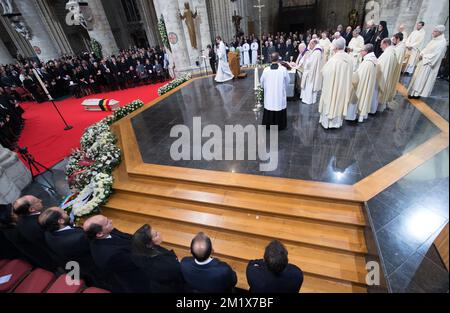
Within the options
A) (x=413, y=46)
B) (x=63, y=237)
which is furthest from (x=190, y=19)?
(x=63, y=237)

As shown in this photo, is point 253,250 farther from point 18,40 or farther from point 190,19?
point 18,40

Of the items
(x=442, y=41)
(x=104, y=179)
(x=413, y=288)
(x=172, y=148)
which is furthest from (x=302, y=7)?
(x=413, y=288)

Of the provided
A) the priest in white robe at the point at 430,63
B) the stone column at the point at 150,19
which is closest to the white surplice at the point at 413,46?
the priest in white robe at the point at 430,63

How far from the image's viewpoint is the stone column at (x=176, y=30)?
1058 cm

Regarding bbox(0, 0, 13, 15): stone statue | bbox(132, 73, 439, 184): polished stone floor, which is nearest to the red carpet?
bbox(132, 73, 439, 184): polished stone floor

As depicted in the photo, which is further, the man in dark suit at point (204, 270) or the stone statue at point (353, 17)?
the stone statue at point (353, 17)

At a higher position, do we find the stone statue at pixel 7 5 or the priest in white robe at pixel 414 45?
the stone statue at pixel 7 5

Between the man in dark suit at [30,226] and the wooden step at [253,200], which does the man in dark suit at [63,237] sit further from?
the wooden step at [253,200]

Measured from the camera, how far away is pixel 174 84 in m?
10.6

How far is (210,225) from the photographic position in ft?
12.7

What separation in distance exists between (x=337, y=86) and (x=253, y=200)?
3.27 m

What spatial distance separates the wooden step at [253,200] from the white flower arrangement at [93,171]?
1.07ft
